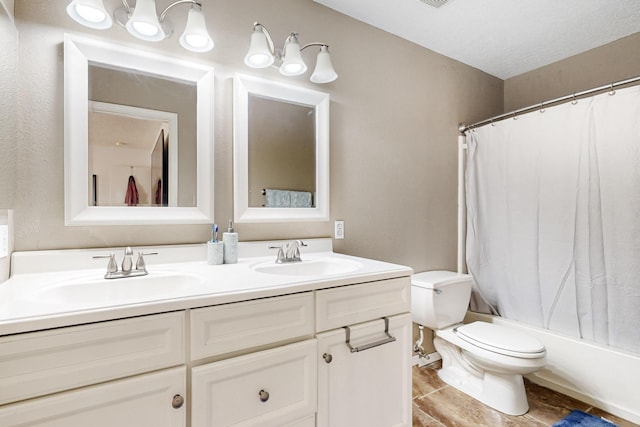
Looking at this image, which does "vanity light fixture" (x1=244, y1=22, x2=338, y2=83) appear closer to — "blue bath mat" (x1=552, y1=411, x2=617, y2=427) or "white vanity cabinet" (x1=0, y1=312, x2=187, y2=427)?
Result: "white vanity cabinet" (x1=0, y1=312, x2=187, y2=427)

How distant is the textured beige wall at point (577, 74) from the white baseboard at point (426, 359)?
85.8 inches

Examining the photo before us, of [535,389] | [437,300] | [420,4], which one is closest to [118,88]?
[420,4]

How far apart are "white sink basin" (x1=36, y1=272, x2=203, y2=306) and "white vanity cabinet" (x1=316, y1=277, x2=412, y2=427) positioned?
503 millimetres

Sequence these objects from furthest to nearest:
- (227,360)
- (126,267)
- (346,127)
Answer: (346,127) < (126,267) < (227,360)

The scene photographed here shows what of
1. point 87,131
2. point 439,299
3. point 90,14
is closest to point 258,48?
point 90,14

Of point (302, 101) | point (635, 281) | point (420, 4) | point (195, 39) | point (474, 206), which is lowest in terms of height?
point (635, 281)

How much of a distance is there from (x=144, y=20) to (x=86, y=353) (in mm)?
1180

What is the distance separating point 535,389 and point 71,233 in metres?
2.63

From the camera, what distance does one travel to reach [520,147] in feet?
6.89

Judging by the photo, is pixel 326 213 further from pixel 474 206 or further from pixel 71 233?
pixel 474 206

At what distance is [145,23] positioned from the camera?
3.97ft

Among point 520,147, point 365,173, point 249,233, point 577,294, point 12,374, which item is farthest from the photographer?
point 520,147

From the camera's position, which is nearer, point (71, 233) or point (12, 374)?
point (12, 374)

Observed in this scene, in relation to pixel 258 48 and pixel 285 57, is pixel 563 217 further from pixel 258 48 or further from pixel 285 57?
pixel 258 48
